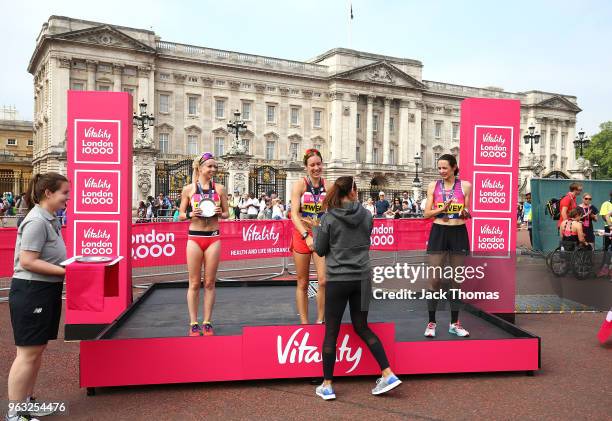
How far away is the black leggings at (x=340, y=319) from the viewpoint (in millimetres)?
4363

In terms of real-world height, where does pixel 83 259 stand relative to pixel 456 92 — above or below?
below

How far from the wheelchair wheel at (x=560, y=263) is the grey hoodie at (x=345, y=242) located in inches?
197

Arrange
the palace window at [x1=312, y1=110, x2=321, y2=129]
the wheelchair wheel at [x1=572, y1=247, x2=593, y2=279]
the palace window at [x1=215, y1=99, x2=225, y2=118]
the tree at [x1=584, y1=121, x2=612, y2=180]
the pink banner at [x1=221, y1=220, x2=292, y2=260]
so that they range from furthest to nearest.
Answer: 1. the tree at [x1=584, y1=121, x2=612, y2=180]
2. the palace window at [x1=312, y1=110, x2=321, y2=129]
3. the palace window at [x1=215, y1=99, x2=225, y2=118]
4. the pink banner at [x1=221, y1=220, x2=292, y2=260]
5. the wheelchair wheel at [x1=572, y1=247, x2=593, y2=279]

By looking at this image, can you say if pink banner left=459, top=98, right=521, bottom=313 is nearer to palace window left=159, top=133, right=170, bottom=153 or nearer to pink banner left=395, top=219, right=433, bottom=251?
pink banner left=395, top=219, right=433, bottom=251

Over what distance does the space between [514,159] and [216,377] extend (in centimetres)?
483

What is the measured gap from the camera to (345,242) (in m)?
4.37

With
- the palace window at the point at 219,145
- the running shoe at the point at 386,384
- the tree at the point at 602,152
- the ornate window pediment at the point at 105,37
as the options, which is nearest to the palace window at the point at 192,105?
the palace window at the point at 219,145

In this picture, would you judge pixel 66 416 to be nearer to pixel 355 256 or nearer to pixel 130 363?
pixel 130 363

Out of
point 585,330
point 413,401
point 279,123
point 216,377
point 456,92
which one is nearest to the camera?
point 413,401

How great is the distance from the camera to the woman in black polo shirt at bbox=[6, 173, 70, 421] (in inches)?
149

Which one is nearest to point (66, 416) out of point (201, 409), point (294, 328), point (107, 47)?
point (201, 409)

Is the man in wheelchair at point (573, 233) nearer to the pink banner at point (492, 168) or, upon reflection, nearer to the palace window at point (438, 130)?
the pink banner at point (492, 168)

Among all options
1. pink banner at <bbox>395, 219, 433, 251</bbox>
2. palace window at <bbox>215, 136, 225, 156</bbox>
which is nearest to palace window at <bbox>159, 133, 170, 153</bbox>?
palace window at <bbox>215, 136, 225, 156</bbox>

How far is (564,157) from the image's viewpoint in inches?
3063
